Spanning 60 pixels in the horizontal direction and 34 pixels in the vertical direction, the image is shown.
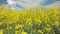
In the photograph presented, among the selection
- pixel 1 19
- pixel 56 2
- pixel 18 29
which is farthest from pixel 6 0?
pixel 56 2

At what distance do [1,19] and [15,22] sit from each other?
152mm

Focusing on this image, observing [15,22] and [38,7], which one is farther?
[38,7]

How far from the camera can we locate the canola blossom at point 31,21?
175 centimetres

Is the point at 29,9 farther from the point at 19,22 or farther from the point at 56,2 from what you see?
the point at 56,2

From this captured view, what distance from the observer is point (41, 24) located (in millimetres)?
1787

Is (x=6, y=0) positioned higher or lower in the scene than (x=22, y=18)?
higher

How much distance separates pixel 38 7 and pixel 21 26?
29cm

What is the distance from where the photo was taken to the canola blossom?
1.75m

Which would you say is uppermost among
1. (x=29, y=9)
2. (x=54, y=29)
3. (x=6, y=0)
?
(x=6, y=0)

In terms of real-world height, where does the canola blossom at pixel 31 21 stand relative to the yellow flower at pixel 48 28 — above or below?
above

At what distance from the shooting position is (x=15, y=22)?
175 cm

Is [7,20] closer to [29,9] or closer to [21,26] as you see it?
[21,26]

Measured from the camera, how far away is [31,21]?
5.85 ft

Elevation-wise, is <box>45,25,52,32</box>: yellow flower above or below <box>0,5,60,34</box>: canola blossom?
below
